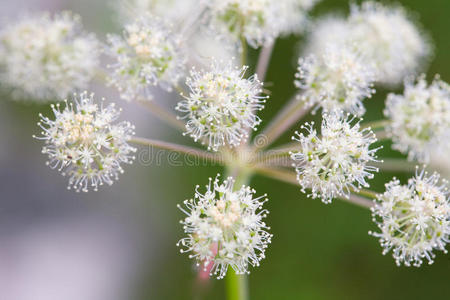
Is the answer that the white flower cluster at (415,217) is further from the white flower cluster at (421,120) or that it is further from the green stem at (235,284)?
the green stem at (235,284)

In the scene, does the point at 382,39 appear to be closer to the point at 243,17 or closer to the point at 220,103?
the point at 243,17

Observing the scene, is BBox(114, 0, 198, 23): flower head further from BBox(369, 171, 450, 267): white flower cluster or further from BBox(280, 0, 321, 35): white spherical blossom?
BBox(369, 171, 450, 267): white flower cluster

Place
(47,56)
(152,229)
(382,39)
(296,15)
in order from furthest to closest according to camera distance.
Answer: (152,229) → (296,15) → (382,39) → (47,56)

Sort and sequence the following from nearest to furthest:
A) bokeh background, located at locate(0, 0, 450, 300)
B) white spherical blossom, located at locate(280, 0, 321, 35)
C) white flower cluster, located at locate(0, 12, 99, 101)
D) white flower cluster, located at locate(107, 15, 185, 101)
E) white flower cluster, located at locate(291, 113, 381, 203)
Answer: white flower cluster, located at locate(291, 113, 381, 203) → white flower cluster, located at locate(107, 15, 185, 101) → white flower cluster, located at locate(0, 12, 99, 101) → white spherical blossom, located at locate(280, 0, 321, 35) → bokeh background, located at locate(0, 0, 450, 300)

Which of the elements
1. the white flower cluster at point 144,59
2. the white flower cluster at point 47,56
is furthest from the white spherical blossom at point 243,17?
the white flower cluster at point 47,56

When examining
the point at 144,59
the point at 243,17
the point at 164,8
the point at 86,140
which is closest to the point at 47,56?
the point at 144,59

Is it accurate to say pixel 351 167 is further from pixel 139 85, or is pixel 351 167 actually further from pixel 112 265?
pixel 112 265

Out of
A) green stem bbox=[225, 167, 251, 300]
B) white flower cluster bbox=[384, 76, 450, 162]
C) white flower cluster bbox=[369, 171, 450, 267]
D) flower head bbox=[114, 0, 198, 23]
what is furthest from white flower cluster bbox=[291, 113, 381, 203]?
flower head bbox=[114, 0, 198, 23]
